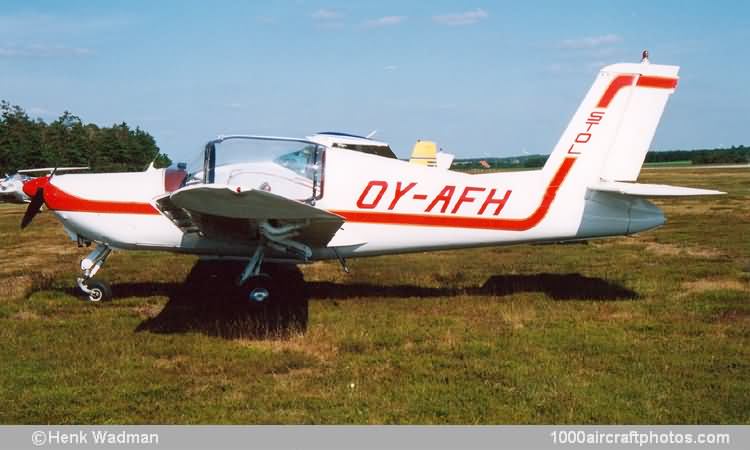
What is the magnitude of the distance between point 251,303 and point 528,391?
316 cm

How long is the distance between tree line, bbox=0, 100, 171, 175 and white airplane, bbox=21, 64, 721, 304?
42805 millimetres

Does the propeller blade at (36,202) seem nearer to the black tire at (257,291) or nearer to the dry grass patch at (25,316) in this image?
the dry grass patch at (25,316)

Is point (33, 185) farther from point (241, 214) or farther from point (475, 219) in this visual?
point (475, 219)

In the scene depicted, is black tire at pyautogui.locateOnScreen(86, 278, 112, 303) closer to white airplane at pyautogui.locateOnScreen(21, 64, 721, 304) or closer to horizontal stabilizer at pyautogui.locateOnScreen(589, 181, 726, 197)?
white airplane at pyautogui.locateOnScreen(21, 64, 721, 304)

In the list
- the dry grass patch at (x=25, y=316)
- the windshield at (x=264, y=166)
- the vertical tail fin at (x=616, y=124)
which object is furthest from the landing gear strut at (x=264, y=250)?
the vertical tail fin at (x=616, y=124)

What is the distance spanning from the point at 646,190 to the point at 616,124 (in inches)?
36.7

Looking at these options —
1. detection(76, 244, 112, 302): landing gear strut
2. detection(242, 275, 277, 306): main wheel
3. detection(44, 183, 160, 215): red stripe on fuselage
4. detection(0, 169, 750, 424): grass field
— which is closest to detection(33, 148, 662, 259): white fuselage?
detection(44, 183, 160, 215): red stripe on fuselage

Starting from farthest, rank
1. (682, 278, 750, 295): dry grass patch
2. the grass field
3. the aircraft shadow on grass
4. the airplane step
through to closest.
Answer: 1. (682, 278, 750, 295): dry grass patch
2. the aircraft shadow on grass
3. the airplane step
4. the grass field

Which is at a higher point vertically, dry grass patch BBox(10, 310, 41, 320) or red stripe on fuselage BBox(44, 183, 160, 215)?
red stripe on fuselage BBox(44, 183, 160, 215)

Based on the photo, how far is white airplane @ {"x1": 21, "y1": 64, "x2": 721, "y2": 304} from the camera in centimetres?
681

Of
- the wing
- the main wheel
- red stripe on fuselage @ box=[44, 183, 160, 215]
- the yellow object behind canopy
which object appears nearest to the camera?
the wing

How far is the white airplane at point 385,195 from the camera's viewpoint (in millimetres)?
6812

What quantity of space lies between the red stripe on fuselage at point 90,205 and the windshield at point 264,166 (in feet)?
2.20

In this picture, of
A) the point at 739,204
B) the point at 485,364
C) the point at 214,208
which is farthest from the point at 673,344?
the point at 739,204
